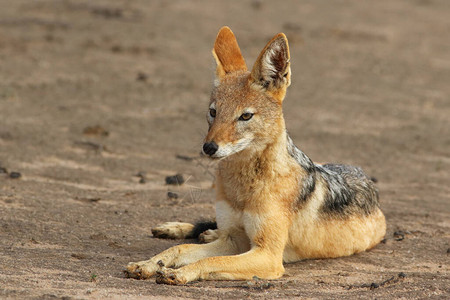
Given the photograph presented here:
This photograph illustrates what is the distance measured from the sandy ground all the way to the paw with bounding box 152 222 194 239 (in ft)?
0.34

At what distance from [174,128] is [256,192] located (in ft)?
19.8

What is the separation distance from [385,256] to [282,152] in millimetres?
1817

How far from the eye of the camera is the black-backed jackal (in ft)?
21.6

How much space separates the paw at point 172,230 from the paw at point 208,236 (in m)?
0.23

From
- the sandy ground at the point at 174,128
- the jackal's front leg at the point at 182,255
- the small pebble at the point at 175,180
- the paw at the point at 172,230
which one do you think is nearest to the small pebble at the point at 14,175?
the sandy ground at the point at 174,128

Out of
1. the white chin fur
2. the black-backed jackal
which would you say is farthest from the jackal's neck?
the white chin fur

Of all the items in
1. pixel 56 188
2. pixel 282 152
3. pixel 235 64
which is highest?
pixel 235 64

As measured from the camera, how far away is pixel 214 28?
18984mm

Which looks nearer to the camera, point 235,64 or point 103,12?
point 235,64

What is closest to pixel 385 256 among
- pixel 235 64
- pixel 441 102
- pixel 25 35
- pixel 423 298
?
pixel 423 298

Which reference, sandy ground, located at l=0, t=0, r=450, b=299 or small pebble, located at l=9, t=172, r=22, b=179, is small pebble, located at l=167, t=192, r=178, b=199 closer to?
sandy ground, located at l=0, t=0, r=450, b=299

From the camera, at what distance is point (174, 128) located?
12.8m

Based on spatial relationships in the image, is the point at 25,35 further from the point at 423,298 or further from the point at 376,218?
the point at 423,298

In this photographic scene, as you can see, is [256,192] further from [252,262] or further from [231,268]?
[231,268]
